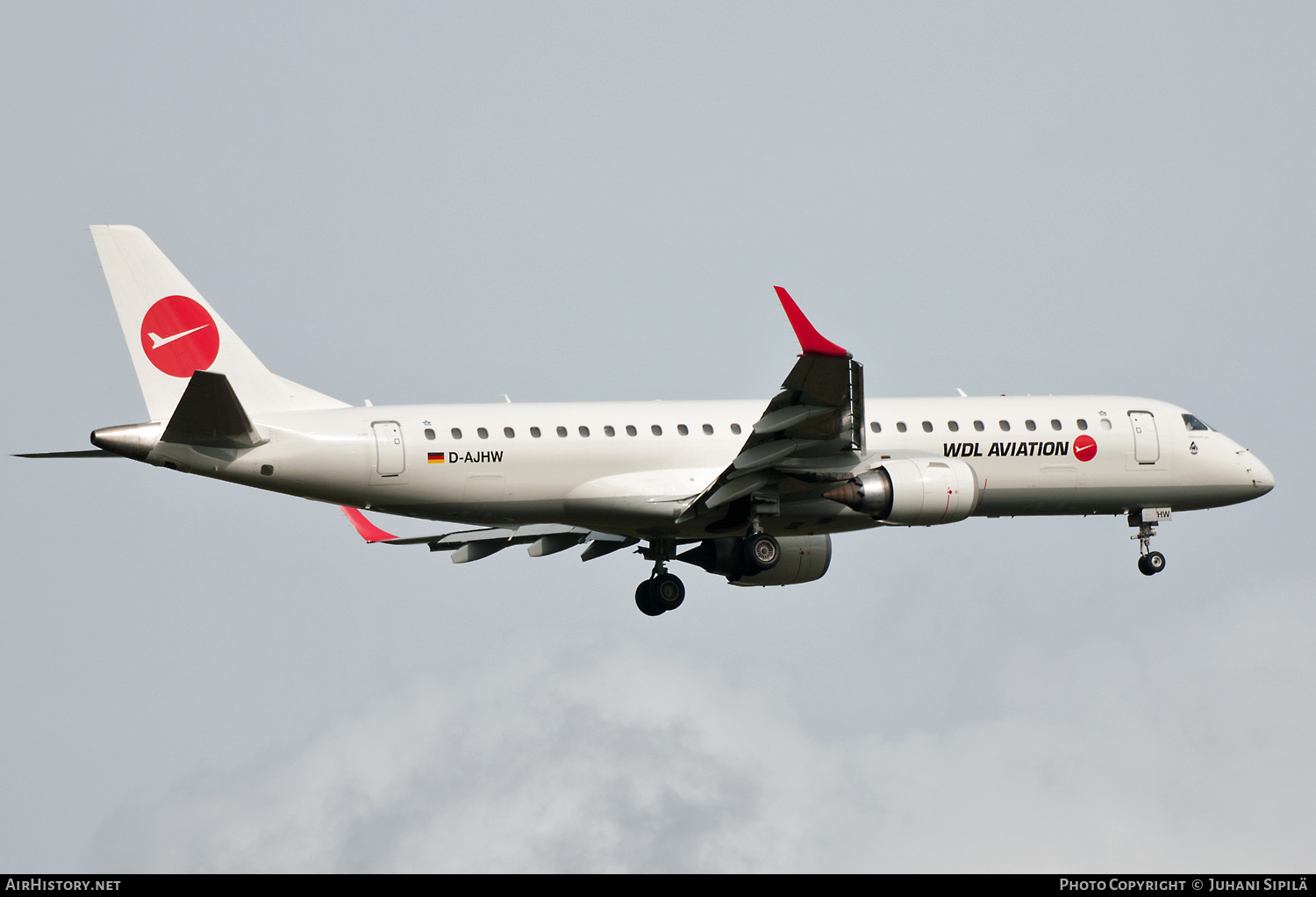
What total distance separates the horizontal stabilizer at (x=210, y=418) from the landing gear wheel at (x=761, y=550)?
12.2 meters

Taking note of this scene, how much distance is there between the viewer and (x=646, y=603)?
47000mm

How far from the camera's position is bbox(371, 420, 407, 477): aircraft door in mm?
40406

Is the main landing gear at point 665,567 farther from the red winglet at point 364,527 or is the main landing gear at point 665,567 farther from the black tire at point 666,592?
the red winglet at point 364,527

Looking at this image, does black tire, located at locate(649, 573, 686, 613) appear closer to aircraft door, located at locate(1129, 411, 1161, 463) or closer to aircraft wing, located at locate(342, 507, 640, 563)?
aircraft wing, located at locate(342, 507, 640, 563)

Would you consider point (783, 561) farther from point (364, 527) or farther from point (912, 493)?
point (364, 527)

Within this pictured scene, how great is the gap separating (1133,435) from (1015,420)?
11.8ft

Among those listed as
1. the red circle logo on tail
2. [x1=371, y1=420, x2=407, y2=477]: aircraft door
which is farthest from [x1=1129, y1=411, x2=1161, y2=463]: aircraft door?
the red circle logo on tail

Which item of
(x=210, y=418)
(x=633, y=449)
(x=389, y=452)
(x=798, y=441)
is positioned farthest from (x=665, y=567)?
(x=210, y=418)

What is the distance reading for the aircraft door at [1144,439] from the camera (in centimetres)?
4619

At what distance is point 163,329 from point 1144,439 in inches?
988

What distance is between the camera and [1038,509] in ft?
149

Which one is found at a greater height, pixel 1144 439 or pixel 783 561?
pixel 1144 439
